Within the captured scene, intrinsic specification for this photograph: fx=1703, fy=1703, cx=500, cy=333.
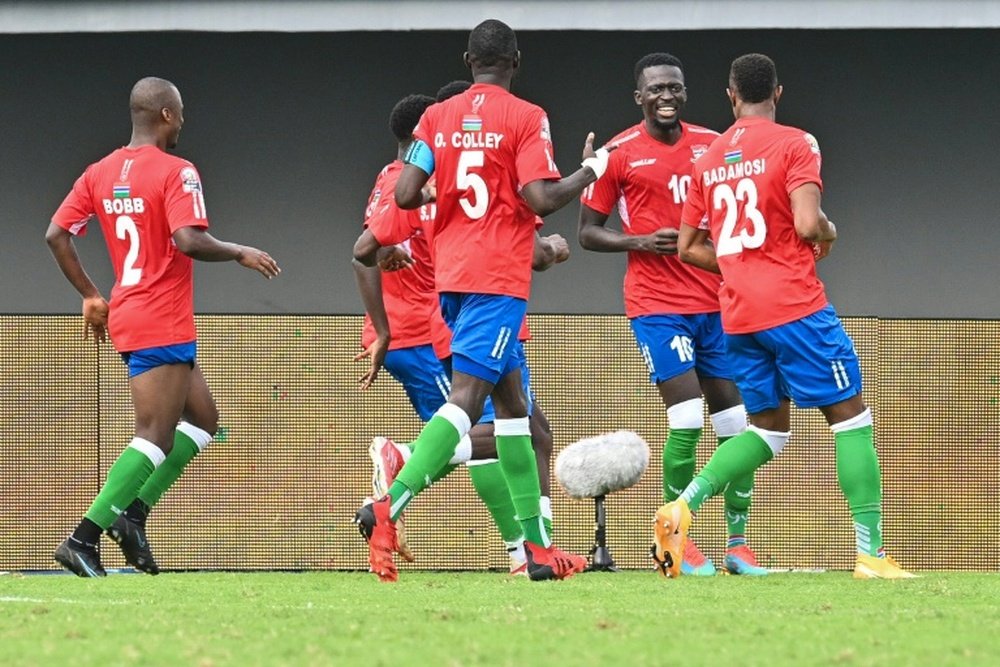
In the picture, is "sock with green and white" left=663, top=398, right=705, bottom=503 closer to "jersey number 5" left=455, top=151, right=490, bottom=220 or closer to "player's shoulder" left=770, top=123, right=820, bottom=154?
"player's shoulder" left=770, top=123, right=820, bottom=154

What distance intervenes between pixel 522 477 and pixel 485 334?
71 cm

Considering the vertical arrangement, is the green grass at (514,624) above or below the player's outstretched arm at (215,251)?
below

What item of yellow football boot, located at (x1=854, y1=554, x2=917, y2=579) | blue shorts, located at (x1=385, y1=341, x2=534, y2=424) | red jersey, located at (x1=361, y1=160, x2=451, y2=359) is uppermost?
red jersey, located at (x1=361, y1=160, x2=451, y2=359)

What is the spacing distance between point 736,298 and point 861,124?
496 centimetres

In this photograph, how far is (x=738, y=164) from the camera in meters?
7.45

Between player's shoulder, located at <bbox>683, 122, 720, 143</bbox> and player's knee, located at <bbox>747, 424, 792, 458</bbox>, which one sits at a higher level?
player's shoulder, located at <bbox>683, 122, 720, 143</bbox>

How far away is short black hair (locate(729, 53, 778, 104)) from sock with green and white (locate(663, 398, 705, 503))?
155 centimetres

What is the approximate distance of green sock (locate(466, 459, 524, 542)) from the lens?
8.07m

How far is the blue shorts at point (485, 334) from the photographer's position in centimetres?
686

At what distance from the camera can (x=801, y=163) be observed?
7246 mm

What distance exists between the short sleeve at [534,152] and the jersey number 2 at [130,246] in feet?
6.59

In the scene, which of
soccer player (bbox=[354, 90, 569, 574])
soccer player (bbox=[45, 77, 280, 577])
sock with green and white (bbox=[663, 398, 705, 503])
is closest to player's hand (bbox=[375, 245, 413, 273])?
soccer player (bbox=[354, 90, 569, 574])

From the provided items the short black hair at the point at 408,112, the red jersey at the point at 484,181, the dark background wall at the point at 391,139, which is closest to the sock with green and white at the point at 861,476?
the red jersey at the point at 484,181

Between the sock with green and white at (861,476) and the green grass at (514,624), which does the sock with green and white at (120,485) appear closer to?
the green grass at (514,624)
